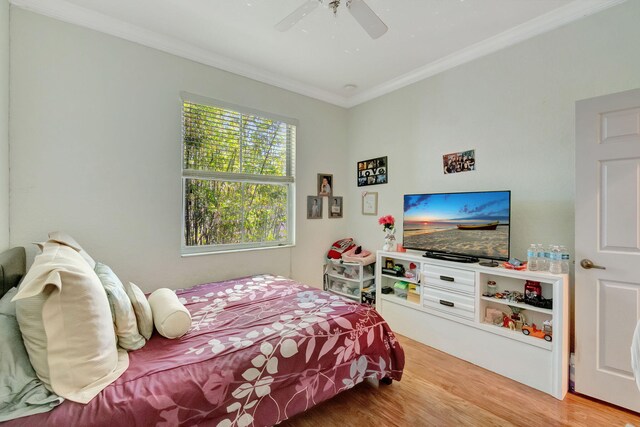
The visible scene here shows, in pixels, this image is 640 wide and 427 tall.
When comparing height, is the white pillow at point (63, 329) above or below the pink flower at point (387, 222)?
below

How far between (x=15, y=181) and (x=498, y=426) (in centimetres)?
354

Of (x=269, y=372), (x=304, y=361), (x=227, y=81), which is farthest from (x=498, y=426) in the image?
(x=227, y=81)

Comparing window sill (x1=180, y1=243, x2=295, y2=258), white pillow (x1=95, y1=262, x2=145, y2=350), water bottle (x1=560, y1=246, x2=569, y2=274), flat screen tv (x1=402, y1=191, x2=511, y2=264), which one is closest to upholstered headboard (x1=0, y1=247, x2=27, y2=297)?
white pillow (x1=95, y1=262, x2=145, y2=350)

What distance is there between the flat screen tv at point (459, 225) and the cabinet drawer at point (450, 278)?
12 centimetres

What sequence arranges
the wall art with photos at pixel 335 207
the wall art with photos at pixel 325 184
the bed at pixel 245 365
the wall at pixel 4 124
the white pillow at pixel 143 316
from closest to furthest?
1. the bed at pixel 245 365
2. the white pillow at pixel 143 316
3. the wall at pixel 4 124
4. the wall art with photos at pixel 325 184
5. the wall art with photos at pixel 335 207

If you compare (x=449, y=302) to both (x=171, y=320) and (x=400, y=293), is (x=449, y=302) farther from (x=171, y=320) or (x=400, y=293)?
(x=171, y=320)

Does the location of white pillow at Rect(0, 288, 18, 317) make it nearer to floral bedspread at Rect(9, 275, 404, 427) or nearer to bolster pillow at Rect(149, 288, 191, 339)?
floral bedspread at Rect(9, 275, 404, 427)

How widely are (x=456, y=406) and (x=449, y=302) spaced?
0.86m

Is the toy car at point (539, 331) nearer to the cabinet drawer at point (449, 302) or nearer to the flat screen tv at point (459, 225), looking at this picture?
the cabinet drawer at point (449, 302)

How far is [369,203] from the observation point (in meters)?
3.63

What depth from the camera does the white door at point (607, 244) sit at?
1763 mm

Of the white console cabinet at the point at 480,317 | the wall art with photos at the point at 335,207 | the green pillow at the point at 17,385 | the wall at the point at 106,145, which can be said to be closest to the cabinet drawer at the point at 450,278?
the white console cabinet at the point at 480,317

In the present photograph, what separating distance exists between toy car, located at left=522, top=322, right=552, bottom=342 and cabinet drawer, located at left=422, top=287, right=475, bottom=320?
37 cm

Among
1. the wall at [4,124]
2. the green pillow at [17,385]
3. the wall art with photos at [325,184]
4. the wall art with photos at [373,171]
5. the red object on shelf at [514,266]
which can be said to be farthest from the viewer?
the wall art with photos at [325,184]
